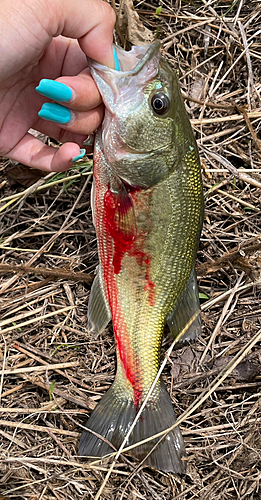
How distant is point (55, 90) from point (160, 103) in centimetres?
59

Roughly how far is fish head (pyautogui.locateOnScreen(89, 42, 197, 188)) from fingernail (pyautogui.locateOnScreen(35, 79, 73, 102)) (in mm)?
246

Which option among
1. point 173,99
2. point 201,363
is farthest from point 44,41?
point 201,363

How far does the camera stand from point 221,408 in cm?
276

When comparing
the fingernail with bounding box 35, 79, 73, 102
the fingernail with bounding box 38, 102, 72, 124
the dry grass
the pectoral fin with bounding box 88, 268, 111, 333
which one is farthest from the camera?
the pectoral fin with bounding box 88, 268, 111, 333

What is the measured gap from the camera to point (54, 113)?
1.95 metres

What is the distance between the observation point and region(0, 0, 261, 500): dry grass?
2.60 metres

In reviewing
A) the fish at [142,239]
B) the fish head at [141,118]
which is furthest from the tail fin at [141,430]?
the fish head at [141,118]

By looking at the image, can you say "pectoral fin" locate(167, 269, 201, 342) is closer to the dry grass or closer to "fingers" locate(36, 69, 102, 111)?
the dry grass

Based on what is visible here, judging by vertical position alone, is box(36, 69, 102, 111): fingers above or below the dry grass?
above

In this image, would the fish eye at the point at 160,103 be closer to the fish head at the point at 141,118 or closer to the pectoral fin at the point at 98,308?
the fish head at the point at 141,118

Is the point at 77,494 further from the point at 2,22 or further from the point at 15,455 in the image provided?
the point at 2,22

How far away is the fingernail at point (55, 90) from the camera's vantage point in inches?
70.7

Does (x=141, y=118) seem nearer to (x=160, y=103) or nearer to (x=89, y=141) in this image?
(x=160, y=103)

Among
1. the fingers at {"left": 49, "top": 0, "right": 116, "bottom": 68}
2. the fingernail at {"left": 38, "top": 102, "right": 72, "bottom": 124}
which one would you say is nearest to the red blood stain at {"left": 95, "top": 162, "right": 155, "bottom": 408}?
the fingernail at {"left": 38, "top": 102, "right": 72, "bottom": 124}
